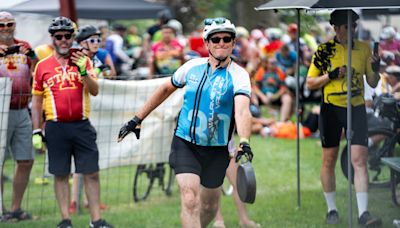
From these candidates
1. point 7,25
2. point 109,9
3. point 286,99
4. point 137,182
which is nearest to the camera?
point 7,25

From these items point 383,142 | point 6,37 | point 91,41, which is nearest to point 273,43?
point 383,142

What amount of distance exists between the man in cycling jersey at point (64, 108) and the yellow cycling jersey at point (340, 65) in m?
2.23

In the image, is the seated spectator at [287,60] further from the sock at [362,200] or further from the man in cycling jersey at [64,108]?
the man in cycling jersey at [64,108]

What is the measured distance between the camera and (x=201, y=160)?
24.2ft

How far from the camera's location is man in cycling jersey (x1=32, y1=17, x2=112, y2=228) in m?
8.66

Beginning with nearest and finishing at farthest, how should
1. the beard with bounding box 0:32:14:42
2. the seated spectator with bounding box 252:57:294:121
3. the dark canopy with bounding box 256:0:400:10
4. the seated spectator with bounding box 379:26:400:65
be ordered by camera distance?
the dark canopy with bounding box 256:0:400:10 < the beard with bounding box 0:32:14:42 < the seated spectator with bounding box 379:26:400:65 < the seated spectator with bounding box 252:57:294:121

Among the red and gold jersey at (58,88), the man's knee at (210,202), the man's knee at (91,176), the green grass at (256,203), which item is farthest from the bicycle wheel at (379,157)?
the red and gold jersey at (58,88)

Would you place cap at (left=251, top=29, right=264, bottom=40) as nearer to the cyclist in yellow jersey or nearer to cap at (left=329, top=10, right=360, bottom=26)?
the cyclist in yellow jersey

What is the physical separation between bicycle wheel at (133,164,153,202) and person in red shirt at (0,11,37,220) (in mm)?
1749

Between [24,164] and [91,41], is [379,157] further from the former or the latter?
[24,164]

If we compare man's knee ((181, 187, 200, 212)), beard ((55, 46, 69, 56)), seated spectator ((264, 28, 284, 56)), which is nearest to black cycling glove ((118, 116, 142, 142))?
man's knee ((181, 187, 200, 212))

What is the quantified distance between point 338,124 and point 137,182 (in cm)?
324

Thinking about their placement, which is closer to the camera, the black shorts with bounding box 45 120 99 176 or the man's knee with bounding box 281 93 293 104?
the black shorts with bounding box 45 120 99 176

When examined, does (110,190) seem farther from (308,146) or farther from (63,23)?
(308,146)
